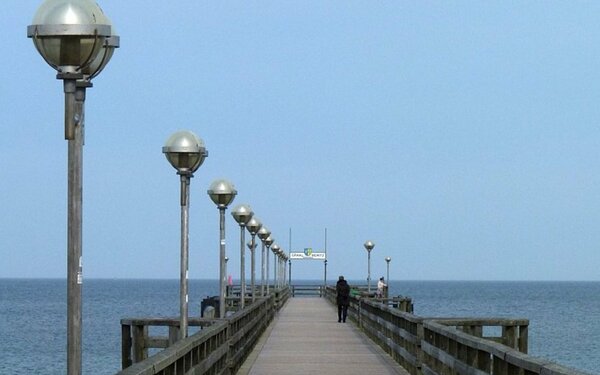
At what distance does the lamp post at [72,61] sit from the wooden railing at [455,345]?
3.62 metres

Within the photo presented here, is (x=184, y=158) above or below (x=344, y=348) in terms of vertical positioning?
→ above

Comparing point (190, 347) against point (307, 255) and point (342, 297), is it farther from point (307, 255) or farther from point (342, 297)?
point (307, 255)

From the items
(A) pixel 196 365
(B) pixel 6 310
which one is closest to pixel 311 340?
(A) pixel 196 365

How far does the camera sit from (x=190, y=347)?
1473cm

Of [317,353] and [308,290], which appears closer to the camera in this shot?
[317,353]

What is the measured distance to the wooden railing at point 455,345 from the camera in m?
12.3

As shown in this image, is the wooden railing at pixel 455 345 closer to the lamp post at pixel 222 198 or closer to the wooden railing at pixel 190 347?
the wooden railing at pixel 190 347

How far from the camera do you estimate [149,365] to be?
448 inches

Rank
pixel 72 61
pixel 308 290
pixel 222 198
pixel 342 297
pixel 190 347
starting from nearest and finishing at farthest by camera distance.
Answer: pixel 72 61
pixel 190 347
pixel 222 198
pixel 342 297
pixel 308 290

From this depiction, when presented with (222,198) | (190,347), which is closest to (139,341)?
(190,347)

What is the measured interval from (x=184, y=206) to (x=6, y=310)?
14049 cm

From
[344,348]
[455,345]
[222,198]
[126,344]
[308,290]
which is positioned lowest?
[308,290]

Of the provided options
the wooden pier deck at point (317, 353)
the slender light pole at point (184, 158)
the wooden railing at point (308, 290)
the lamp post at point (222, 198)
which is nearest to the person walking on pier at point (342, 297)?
the wooden pier deck at point (317, 353)

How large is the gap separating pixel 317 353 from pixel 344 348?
2045mm
